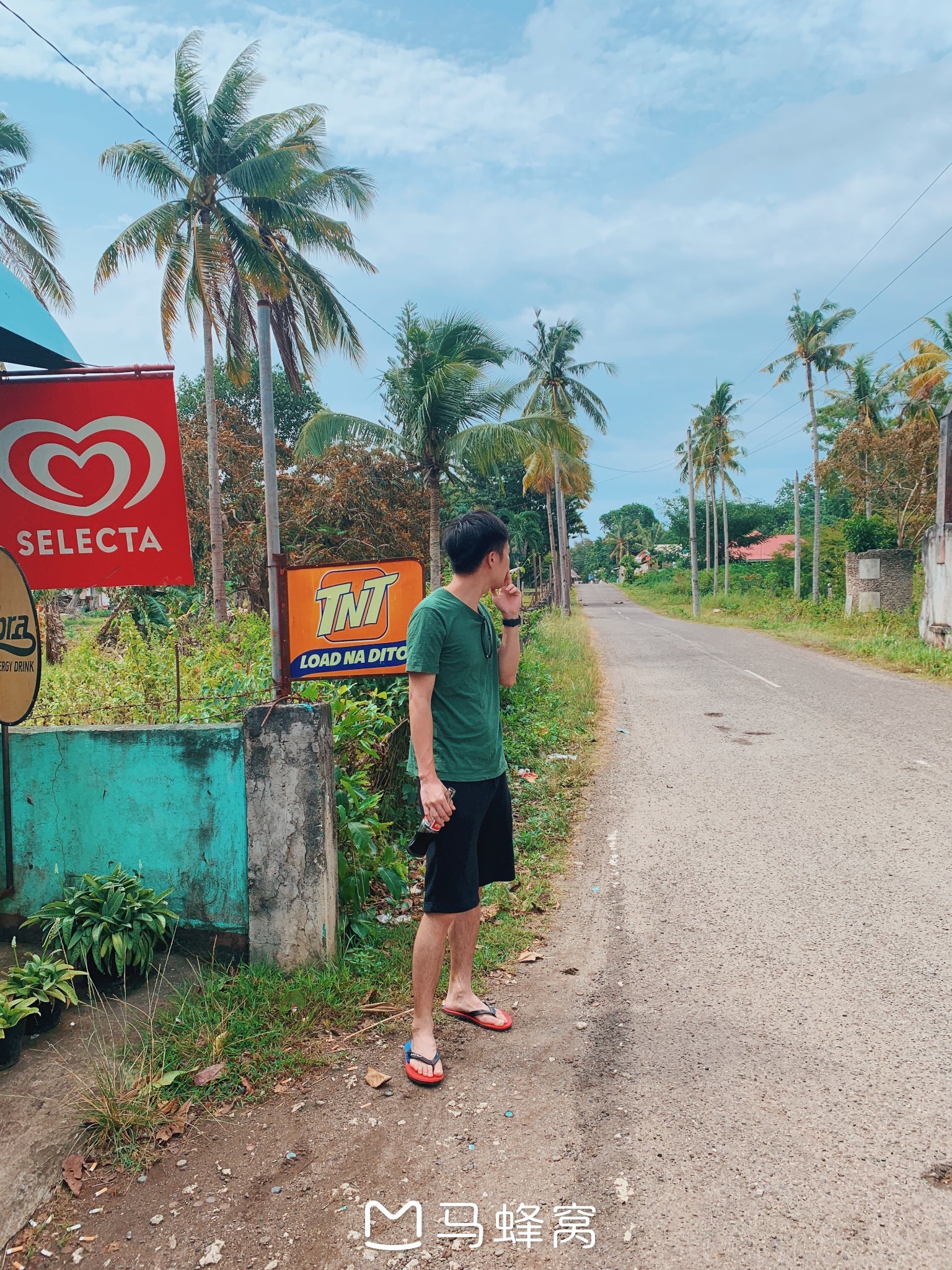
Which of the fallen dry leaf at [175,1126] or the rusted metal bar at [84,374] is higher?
the rusted metal bar at [84,374]

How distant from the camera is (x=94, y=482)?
12.7ft

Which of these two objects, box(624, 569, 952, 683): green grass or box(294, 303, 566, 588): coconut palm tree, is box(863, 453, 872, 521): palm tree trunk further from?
box(294, 303, 566, 588): coconut palm tree

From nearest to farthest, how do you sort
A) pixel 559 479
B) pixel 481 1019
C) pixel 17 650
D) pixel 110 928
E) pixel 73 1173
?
pixel 73 1173 < pixel 481 1019 < pixel 110 928 < pixel 17 650 < pixel 559 479

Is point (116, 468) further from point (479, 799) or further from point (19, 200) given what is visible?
point (19, 200)

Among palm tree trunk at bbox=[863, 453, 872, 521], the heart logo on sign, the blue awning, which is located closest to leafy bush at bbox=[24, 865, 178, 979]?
the heart logo on sign

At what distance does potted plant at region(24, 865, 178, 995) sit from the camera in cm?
315

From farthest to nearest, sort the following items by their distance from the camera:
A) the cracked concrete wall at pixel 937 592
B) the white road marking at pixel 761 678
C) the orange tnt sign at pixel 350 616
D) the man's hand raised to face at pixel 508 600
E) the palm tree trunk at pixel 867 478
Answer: the palm tree trunk at pixel 867 478, the cracked concrete wall at pixel 937 592, the white road marking at pixel 761 678, the orange tnt sign at pixel 350 616, the man's hand raised to face at pixel 508 600

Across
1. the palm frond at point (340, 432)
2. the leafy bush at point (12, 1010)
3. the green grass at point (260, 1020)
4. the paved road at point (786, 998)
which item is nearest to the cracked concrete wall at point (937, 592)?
the paved road at point (786, 998)

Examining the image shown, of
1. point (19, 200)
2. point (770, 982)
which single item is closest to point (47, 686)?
point (770, 982)

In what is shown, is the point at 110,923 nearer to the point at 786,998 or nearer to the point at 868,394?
the point at 786,998

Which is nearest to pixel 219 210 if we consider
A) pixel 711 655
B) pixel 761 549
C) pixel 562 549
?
pixel 711 655

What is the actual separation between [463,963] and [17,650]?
2190mm

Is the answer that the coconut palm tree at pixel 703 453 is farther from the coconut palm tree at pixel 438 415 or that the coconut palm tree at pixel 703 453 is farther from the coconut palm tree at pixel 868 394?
the coconut palm tree at pixel 438 415

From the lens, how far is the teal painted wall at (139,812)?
335cm
